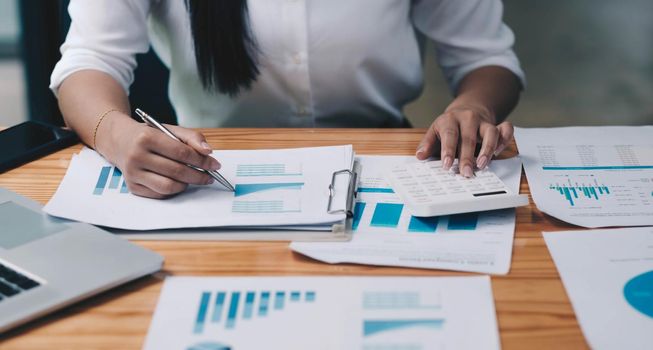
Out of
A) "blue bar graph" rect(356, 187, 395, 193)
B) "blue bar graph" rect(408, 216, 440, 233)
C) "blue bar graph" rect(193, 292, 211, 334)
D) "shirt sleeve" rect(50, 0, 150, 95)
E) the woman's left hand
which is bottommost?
"blue bar graph" rect(193, 292, 211, 334)

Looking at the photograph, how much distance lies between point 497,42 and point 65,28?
69 centimetres

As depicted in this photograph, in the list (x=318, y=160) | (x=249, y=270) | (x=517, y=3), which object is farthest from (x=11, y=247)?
(x=517, y=3)

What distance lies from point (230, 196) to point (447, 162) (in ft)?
0.81

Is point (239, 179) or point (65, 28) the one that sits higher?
point (65, 28)

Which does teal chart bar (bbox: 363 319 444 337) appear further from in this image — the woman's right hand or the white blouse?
the white blouse

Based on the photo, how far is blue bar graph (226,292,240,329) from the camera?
24.3 inches

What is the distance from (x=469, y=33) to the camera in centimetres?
128

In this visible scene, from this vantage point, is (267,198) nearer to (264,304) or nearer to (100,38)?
(264,304)

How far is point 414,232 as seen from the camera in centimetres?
76

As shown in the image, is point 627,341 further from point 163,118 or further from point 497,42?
point 163,118

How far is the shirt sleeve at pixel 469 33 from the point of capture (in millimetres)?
1256

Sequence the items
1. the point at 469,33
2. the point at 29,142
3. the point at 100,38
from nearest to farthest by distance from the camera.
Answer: the point at 29,142 → the point at 100,38 → the point at 469,33

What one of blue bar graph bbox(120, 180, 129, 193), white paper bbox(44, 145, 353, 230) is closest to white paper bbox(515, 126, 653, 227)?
white paper bbox(44, 145, 353, 230)

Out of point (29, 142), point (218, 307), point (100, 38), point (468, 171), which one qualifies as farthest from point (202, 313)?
point (100, 38)
